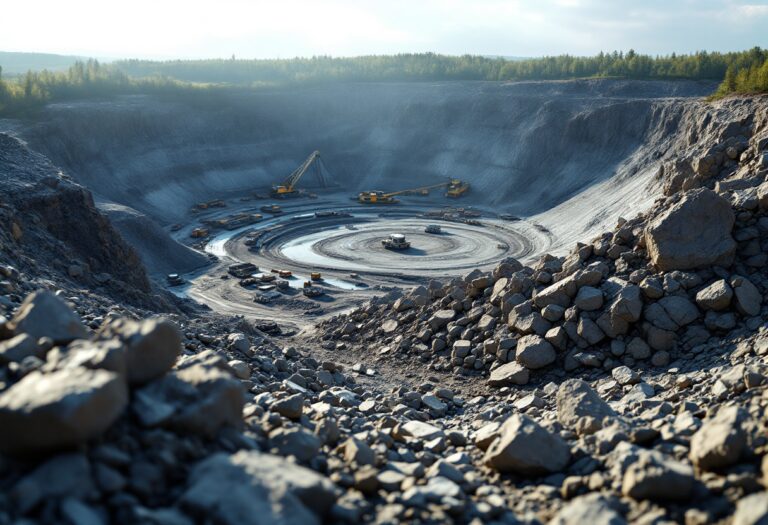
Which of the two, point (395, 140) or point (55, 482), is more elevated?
point (395, 140)

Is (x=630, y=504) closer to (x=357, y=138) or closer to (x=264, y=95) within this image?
(x=357, y=138)

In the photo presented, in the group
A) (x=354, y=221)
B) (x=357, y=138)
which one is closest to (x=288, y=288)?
(x=354, y=221)

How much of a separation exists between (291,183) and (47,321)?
5406 centimetres

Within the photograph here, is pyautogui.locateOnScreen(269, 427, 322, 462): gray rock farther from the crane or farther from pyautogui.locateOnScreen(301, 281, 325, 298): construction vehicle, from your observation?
the crane

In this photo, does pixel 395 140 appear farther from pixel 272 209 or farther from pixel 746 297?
pixel 746 297

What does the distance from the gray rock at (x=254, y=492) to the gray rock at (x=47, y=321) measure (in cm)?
259

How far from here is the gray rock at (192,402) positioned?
665cm

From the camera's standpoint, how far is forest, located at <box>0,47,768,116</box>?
A: 55188 millimetres

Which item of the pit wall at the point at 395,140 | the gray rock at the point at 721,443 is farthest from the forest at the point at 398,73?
the gray rock at the point at 721,443

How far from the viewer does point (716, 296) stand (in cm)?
1462

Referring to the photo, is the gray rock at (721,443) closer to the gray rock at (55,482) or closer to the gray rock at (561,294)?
the gray rock at (55,482)

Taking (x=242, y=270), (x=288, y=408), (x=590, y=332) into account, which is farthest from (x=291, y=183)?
(x=288, y=408)

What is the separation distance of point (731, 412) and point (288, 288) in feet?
97.0

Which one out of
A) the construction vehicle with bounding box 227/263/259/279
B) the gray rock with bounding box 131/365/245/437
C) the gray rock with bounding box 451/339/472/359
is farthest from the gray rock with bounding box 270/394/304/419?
the construction vehicle with bounding box 227/263/259/279
